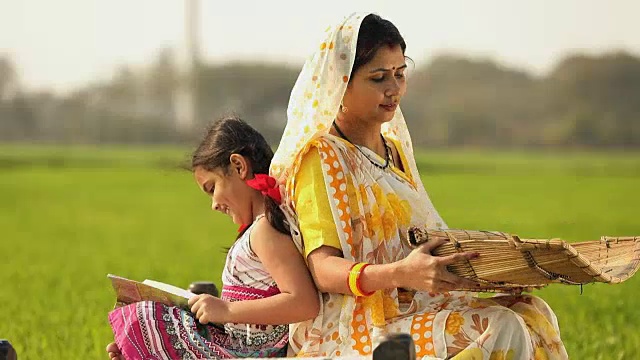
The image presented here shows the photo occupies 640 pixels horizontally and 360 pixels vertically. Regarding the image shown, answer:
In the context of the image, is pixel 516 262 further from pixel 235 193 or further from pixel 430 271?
pixel 235 193

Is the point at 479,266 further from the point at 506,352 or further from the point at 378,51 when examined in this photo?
the point at 378,51

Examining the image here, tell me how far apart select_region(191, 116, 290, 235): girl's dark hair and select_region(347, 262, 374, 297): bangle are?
0.81 meters

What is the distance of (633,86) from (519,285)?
49703mm

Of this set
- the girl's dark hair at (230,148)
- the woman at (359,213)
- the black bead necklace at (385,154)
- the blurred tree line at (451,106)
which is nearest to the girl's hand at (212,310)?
the woman at (359,213)

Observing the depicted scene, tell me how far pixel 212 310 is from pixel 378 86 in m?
1.08

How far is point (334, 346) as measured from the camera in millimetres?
5109

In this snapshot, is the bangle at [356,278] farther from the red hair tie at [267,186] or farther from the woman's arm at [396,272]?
the red hair tie at [267,186]

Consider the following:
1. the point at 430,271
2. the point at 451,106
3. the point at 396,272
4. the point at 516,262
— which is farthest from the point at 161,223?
the point at 451,106

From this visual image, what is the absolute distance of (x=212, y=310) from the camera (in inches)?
205

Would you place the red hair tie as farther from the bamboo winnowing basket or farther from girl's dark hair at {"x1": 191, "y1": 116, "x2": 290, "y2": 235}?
the bamboo winnowing basket

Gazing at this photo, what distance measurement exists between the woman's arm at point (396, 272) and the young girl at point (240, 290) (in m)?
0.13

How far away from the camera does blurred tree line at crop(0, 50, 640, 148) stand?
51656mm

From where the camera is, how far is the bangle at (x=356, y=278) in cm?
485

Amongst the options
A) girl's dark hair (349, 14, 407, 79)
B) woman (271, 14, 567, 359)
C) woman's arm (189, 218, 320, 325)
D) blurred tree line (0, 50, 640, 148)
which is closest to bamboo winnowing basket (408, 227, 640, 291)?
woman (271, 14, 567, 359)
